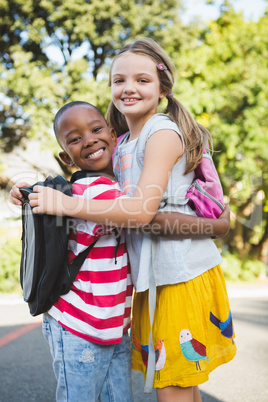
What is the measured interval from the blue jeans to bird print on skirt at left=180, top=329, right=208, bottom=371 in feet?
0.89

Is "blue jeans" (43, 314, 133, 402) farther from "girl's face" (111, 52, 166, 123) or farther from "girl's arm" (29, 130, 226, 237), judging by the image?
"girl's face" (111, 52, 166, 123)

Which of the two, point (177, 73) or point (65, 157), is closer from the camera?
point (65, 157)

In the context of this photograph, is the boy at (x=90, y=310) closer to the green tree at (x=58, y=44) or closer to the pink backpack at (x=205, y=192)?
the pink backpack at (x=205, y=192)

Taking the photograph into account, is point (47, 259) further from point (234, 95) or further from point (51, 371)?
point (234, 95)

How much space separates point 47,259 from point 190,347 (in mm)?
667

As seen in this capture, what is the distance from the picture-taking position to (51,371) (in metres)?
3.82

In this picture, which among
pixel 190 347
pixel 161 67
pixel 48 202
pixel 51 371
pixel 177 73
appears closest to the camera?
pixel 48 202

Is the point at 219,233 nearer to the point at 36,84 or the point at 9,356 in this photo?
the point at 9,356

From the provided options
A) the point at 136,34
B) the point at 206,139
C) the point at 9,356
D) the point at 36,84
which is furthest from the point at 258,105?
the point at 206,139

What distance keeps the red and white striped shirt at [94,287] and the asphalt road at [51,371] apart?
1.84 m

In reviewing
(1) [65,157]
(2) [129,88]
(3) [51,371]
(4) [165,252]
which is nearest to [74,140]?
(1) [65,157]

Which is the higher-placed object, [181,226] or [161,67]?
[161,67]

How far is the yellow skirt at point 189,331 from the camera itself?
5.67 ft

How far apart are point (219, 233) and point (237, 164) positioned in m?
9.38
